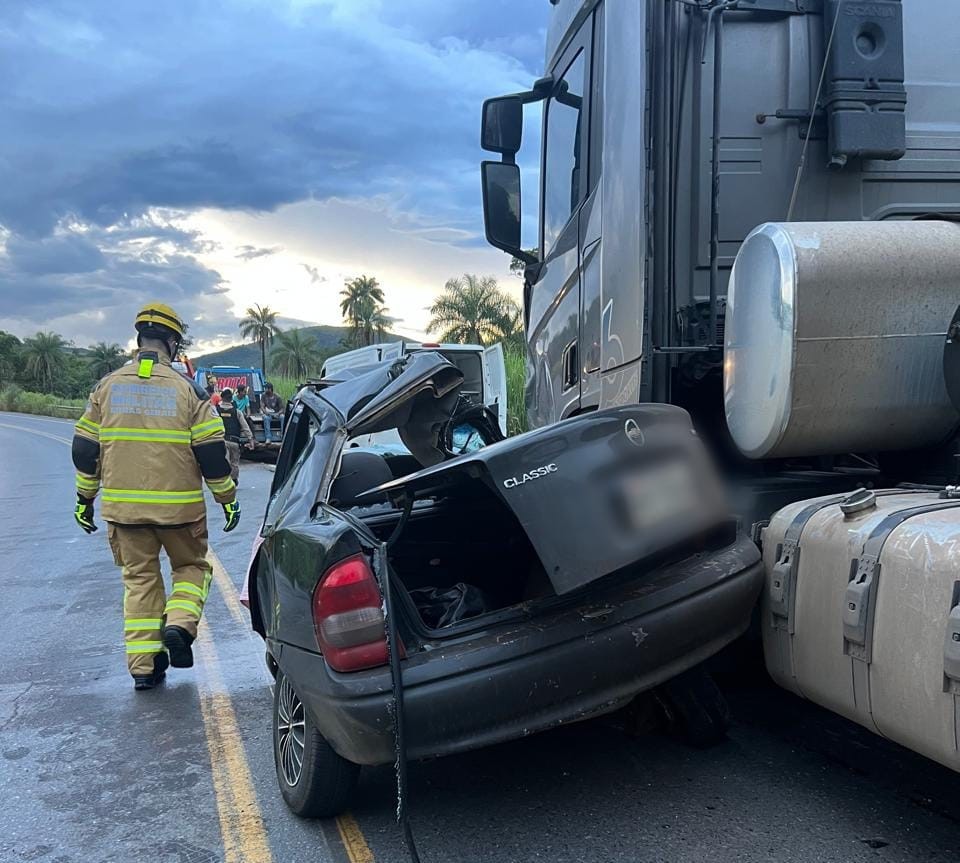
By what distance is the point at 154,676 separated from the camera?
465cm

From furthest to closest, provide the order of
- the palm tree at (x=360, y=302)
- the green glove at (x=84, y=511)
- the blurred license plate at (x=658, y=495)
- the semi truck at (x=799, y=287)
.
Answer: the palm tree at (x=360, y=302) < the green glove at (x=84, y=511) < the blurred license plate at (x=658, y=495) < the semi truck at (x=799, y=287)

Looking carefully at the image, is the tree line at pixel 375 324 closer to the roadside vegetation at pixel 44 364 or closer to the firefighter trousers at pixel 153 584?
the firefighter trousers at pixel 153 584

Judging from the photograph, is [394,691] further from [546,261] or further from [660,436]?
[546,261]

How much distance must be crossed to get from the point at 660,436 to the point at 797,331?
56 cm

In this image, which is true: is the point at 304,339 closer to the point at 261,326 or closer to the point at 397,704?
the point at 261,326

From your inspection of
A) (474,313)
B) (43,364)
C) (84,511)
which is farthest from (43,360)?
(84,511)

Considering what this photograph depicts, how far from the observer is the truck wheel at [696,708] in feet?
10.7

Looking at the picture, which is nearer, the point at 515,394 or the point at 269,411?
the point at 515,394

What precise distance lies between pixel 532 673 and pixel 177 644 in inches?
108

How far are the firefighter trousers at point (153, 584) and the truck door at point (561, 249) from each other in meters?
2.10

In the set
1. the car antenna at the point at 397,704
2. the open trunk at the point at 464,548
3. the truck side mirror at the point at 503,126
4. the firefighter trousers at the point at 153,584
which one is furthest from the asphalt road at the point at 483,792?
the truck side mirror at the point at 503,126

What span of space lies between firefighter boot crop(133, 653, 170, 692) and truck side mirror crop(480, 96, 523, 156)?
3260mm

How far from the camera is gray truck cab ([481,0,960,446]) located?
338cm

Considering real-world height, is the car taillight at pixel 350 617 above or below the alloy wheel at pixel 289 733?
above
